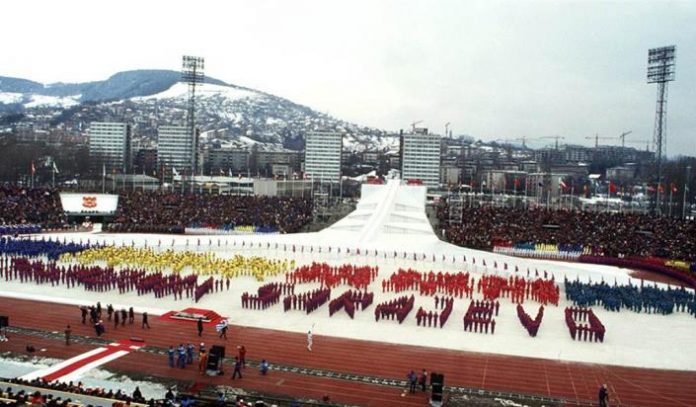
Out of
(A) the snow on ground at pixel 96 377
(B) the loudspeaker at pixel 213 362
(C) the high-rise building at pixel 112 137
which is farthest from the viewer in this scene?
(C) the high-rise building at pixel 112 137

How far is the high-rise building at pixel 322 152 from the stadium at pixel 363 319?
91876mm

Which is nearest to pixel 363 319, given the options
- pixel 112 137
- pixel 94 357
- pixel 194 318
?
pixel 194 318

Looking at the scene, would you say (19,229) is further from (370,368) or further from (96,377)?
(370,368)

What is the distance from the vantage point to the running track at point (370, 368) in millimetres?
14445

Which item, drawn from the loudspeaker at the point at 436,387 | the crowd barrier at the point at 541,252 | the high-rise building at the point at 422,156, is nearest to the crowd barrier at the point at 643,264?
the crowd barrier at the point at 541,252

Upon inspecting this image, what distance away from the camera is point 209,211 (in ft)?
174

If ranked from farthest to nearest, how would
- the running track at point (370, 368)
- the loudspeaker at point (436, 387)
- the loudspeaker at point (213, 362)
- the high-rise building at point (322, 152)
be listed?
1. the high-rise building at point (322, 152)
2. the loudspeaker at point (213, 362)
3. the running track at point (370, 368)
4. the loudspeaker at point (436, 387)

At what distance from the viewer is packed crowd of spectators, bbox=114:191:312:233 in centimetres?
4978

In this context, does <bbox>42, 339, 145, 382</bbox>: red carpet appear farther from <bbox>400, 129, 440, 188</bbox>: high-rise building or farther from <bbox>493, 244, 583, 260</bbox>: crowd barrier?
<bbox>400, 129, 440, 188</bbox>: high-rise building

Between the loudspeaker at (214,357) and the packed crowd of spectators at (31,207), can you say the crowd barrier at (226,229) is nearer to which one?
the packed crowd of spectators at (31,207)

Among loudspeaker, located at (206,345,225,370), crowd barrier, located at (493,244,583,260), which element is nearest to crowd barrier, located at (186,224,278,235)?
crowd barrier, located at (493,244,583,260)

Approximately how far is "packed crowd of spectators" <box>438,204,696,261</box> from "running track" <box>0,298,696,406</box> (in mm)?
25181

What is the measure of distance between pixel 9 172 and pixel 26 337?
243 ft

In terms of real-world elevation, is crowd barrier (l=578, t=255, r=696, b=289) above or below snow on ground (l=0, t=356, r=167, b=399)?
above
